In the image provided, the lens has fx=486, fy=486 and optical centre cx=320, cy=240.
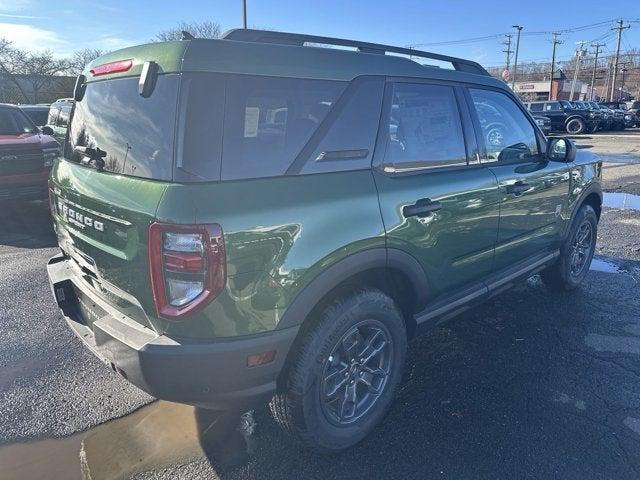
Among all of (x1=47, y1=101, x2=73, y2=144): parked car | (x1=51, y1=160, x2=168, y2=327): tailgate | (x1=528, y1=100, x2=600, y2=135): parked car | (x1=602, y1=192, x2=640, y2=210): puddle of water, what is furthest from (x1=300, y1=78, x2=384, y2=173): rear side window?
(x1=528, y1=100, x2=600, y2=135): parked car

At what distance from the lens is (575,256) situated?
471cm

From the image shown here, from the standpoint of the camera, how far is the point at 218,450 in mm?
2604

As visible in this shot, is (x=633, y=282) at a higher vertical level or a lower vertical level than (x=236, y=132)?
lower

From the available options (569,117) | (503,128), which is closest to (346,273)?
(503,128)

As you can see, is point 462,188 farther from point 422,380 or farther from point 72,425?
point 72,425

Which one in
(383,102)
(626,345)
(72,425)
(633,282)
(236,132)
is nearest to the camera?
(236,132)

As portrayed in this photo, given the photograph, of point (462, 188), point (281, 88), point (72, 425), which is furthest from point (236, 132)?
point (72, 425)

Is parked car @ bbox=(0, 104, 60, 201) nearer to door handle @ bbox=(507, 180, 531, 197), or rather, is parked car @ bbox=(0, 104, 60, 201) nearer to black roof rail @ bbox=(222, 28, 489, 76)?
black roof rail @ bbox=(222, 28, 489, 76)

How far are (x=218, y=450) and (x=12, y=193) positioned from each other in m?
6.38

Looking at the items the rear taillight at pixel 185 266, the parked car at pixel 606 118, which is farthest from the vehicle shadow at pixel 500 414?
the parked car at pixel 606 118

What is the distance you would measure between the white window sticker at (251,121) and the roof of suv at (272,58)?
16 centimetres

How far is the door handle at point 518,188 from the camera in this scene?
339cm

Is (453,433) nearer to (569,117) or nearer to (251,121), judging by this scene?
(251,121)

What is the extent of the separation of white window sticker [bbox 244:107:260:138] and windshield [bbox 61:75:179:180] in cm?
29
